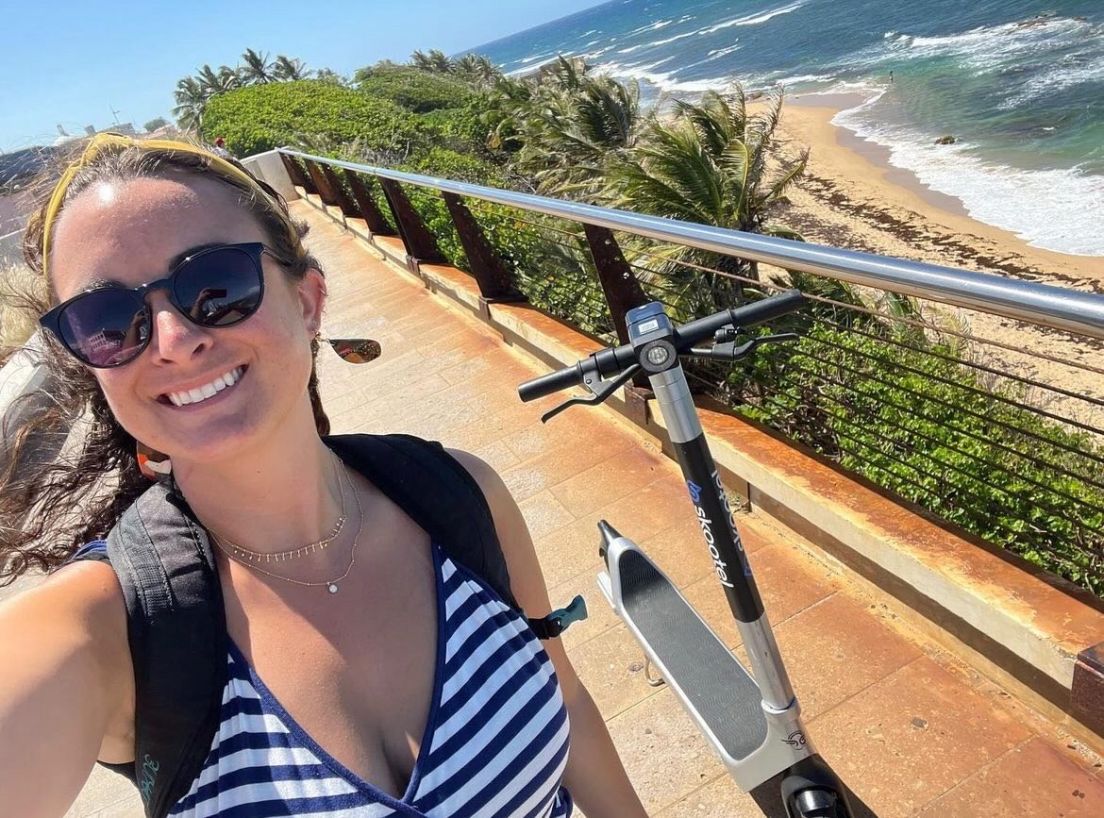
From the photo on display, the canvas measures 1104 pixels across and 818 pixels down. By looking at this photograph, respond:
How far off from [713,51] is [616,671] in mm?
63874

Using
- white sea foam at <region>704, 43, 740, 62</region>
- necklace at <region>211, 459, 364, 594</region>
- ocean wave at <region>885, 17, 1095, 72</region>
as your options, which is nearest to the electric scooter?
necklace at <region>211, 459, 364, 594</region>

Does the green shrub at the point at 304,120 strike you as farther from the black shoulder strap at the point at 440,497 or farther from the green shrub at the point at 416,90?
the black shoulder strap at the point at 440,497

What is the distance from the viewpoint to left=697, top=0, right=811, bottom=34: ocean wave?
64250mm

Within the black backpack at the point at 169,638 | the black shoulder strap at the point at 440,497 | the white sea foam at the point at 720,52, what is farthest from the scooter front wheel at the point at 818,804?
the white sea foam at the point at 720,52

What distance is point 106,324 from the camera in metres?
1.08

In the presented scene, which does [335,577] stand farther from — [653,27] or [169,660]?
[653,27]

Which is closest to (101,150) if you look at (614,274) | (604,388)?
(604,388)

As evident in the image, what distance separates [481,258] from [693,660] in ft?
11.6

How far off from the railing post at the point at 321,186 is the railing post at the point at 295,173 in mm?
1321

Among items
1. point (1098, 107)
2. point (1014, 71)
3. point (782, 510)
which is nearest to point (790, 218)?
point (1098, 107)

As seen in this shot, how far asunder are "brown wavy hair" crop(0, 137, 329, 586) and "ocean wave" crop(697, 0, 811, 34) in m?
71.4

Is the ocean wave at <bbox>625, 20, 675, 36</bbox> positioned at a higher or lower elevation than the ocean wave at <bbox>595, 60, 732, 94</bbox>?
higher

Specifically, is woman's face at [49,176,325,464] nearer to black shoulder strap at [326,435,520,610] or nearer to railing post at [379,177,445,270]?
black shoulder strap at [326,435,520,610]

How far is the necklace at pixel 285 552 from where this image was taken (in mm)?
1192
